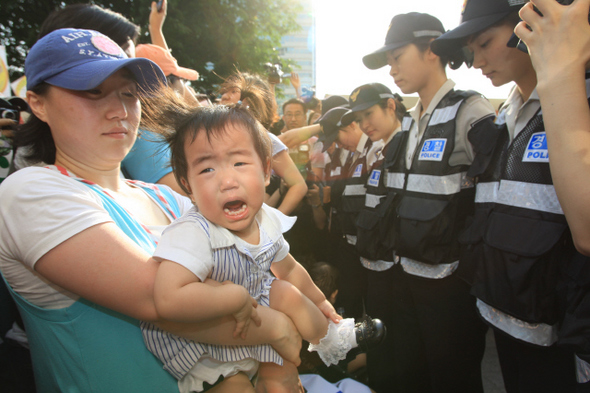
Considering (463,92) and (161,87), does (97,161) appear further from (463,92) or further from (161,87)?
(463,92)

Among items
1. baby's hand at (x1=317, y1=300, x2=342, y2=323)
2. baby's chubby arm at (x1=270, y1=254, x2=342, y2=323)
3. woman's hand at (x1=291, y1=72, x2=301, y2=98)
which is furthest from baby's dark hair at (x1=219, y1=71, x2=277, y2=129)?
woman's hand at (x1=291, y1=72, x2=301, y2=98)

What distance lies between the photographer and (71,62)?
1.19m

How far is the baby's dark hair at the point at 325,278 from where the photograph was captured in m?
3.12

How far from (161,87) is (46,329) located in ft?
3.21

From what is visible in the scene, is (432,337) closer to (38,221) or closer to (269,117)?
(269,117)

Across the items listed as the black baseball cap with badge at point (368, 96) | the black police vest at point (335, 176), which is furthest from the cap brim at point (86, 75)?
the black police vest at point (335, 176)

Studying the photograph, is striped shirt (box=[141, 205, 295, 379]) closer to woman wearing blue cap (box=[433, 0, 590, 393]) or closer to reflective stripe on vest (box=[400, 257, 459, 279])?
woman wearing blue cap (box=[433, 0, 590, 393])

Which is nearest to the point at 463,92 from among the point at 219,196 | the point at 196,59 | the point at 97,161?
the point at 219,196

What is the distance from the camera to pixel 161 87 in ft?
4.63

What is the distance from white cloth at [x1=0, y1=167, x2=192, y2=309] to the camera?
0.98 metres

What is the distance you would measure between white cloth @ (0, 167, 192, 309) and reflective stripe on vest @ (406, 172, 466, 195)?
193 centimetres

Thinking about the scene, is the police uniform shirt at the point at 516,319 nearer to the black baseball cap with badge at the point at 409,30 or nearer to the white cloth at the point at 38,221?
the black baseball cap with badge at the point at 409,30

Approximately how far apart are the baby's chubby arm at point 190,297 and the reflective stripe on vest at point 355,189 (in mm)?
2521

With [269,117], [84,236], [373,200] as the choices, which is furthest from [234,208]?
[373,200]
